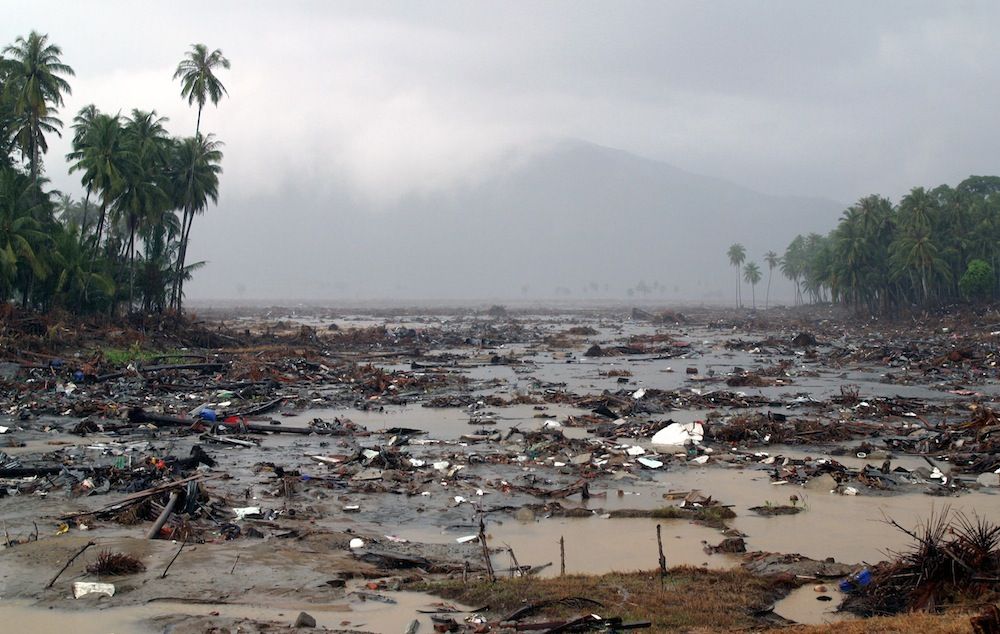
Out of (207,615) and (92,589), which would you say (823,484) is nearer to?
(207,615)

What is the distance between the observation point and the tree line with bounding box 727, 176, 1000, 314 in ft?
197

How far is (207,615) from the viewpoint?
7348 mm

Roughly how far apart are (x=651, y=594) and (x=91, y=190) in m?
42.6

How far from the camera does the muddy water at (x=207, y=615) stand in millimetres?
7137

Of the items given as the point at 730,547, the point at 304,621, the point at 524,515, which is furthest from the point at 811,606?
the point at 304,621

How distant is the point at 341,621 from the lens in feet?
23.9

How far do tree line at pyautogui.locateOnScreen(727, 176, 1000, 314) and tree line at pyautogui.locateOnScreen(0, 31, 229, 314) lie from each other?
5423cm

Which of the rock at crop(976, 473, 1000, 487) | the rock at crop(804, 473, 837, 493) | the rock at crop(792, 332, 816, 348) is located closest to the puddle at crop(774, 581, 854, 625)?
the rock at crop(804, 473, 837, 493)

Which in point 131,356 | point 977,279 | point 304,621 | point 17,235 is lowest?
point 304,621

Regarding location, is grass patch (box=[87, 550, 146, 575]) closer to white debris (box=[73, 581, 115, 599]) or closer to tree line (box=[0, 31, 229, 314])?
white debris (box=[73, 581, 115, 599])

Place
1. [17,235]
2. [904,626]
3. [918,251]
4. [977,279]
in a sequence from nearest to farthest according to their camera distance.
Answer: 1. [904,626]
2. [17,235]
3. [977,279]
4. [918,251]

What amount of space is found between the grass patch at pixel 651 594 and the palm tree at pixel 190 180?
1703 inches

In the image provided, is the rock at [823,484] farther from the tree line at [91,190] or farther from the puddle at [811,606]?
the tree line at [91,190]

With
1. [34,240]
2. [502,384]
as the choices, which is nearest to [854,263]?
[502,384]
